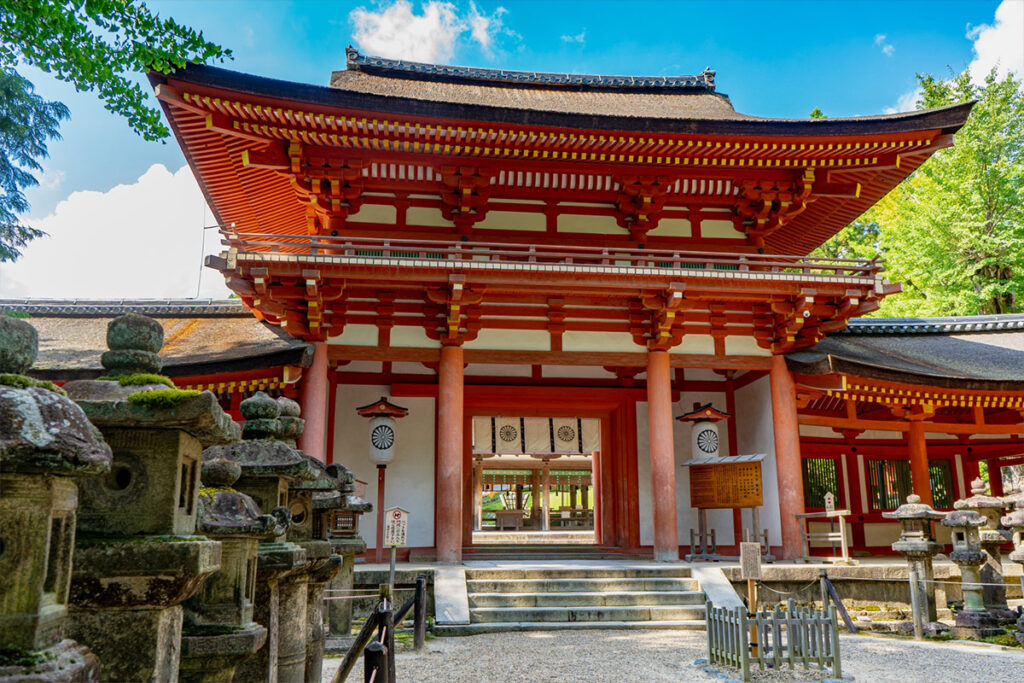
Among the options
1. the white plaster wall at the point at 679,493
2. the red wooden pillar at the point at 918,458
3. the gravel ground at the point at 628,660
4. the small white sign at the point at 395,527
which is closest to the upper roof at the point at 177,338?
the small white sign at the point at 395,527

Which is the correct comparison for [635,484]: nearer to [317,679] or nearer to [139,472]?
[317,679]

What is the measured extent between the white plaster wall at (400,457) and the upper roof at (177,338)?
1.98 metres

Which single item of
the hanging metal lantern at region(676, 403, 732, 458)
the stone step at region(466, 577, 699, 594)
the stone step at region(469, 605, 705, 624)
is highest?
the hanging metal lantern at region(676, 403, 732, 458)

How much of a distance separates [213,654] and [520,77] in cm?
1740

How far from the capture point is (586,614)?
10078 mm

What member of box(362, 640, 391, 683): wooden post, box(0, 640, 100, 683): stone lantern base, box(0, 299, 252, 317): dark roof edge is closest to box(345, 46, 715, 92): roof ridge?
box(0, 299, 252, 317): dark roof edge

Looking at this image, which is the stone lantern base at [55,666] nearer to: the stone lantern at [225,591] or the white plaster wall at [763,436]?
the stone lantern at [225,591]

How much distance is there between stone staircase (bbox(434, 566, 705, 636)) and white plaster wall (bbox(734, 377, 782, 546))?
3.20 meters

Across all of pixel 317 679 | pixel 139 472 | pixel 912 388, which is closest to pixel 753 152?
pixel 912 388

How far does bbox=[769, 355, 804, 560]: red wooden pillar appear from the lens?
42.2 feet

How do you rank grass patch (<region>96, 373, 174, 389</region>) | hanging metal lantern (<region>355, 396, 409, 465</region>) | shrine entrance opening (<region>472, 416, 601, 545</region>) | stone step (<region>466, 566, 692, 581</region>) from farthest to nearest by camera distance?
shrine entrance opening (<region>472, 416, 601, 545</region>), hanging metal lantern (<region>355, 396, 409, 465</region>), stone step (<region>466, 566, 692, 581</region>), grass patch (<region>96, 373, 174, 389</region>)

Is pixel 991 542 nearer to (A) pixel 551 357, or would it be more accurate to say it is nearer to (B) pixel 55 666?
(A) pixel 551 357

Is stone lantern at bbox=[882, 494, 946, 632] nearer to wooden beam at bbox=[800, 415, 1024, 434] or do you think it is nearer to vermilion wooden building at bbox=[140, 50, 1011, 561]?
vermilion wooden building at bbox=[140, 50, 1011, 561]

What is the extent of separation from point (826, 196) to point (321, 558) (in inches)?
468
